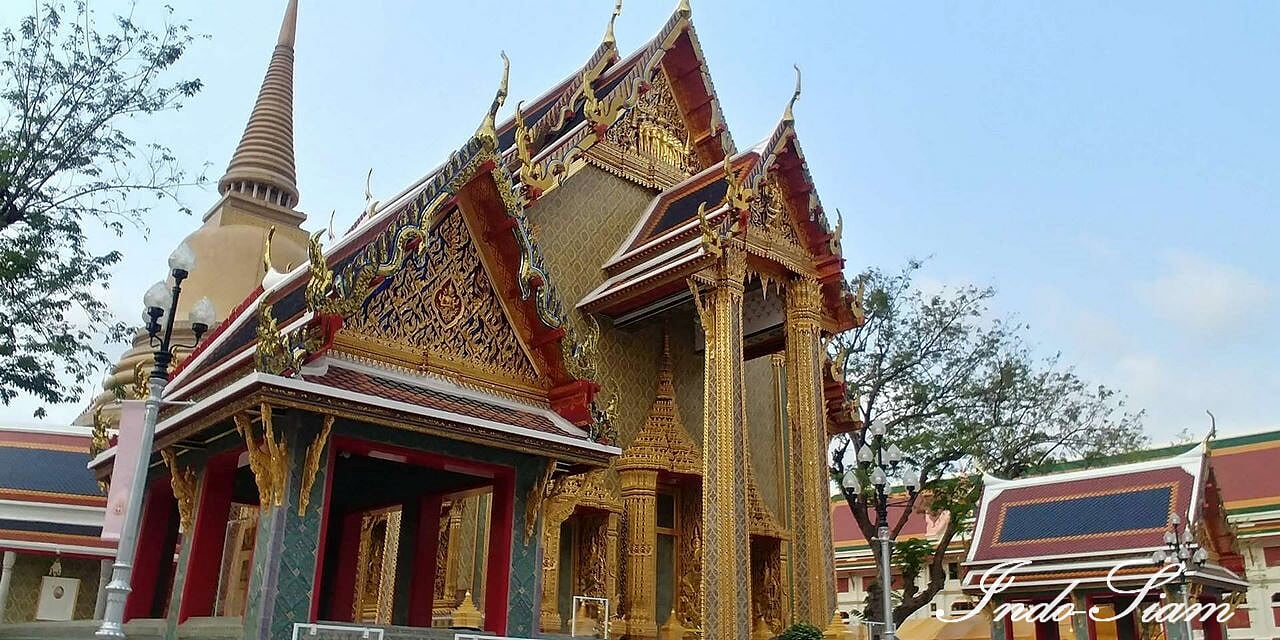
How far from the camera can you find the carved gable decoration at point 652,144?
1489 cm

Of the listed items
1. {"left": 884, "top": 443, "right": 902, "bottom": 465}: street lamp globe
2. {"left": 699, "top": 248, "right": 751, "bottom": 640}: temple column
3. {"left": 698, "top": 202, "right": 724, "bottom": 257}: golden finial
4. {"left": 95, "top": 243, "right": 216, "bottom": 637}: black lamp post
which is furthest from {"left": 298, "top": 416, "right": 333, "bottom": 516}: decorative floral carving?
{"left": 698, "top": 202, "right": 724, "bottom": 257}: golden finial

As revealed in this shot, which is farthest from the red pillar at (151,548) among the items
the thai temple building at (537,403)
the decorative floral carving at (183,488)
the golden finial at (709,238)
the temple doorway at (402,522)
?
the golden finial at (709,238)

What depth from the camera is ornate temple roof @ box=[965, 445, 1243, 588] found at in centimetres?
1606

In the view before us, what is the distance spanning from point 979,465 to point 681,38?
34.0 feet

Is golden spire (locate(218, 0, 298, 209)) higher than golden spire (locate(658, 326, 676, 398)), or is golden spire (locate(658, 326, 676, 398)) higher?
golden spire (locate(218, 0, 298, 209))

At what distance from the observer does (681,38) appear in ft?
51.7

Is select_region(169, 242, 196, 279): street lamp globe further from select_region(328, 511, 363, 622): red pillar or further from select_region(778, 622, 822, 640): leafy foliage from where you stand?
select_region(778, 622, 822, 640): leafy foliage

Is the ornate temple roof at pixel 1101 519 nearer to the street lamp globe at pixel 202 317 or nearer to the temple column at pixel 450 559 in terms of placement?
the temple column at pixel 450 559

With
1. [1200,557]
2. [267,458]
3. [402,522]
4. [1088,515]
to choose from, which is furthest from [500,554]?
[1088,515]

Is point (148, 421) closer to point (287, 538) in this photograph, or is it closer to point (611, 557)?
point (287, 538)

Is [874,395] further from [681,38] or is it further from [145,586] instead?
[145,586]

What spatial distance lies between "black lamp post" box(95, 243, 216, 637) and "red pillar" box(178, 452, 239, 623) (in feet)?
1.54

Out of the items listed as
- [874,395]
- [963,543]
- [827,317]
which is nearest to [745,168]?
[827,317]

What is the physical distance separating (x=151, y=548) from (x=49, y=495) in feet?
26.7
